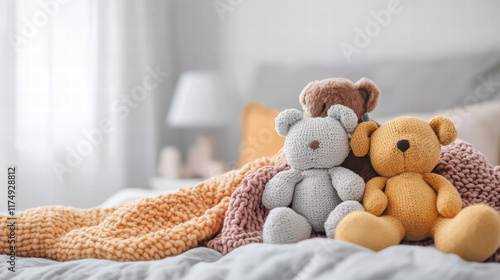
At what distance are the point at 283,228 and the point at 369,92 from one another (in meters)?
0.41

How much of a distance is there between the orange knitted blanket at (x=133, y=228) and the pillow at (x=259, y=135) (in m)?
0.55

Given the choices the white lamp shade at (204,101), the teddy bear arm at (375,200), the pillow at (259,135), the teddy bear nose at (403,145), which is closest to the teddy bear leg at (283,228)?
the teddy bear arm at (375,200)

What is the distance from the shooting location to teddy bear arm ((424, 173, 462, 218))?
76 cm

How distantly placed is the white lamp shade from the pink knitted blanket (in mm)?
1385

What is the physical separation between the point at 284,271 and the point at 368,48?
1.50 metres

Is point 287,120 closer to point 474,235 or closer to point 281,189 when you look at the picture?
point 281,189

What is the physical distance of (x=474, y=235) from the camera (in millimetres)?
666

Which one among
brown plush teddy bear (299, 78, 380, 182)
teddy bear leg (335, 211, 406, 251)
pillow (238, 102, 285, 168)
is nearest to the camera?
teddy bear leg (335, 211, 406, 251)

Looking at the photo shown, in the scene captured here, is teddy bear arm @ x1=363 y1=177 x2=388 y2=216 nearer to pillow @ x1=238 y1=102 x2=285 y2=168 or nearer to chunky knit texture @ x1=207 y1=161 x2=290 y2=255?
chunky knit texture @ x1=207 y1=161 x2=290 y2=255

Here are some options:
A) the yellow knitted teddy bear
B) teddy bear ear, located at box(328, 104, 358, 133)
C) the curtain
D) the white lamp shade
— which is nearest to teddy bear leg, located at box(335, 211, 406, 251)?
the yellow knitted teddy bear

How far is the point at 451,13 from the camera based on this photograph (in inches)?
73.4

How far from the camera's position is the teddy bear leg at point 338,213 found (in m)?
0.78

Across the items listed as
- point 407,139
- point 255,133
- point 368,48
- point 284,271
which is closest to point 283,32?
point 368,48

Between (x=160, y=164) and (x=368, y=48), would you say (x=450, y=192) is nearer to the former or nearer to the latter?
(x=368, y=48)
